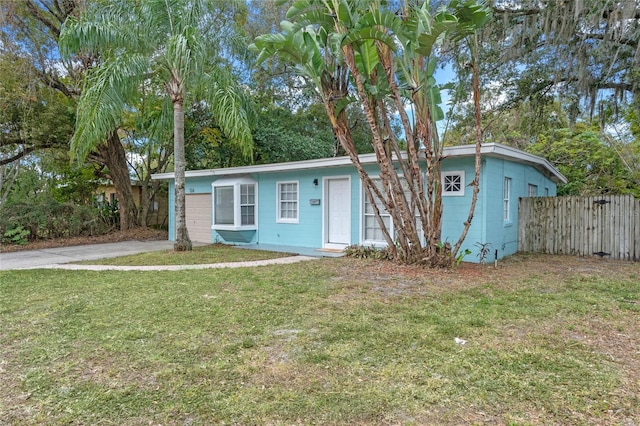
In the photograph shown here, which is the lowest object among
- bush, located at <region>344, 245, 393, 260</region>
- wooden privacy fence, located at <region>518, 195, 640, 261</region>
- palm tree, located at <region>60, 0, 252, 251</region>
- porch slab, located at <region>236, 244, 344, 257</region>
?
porch slab, located at <region>236, 244, 344, 257</region>

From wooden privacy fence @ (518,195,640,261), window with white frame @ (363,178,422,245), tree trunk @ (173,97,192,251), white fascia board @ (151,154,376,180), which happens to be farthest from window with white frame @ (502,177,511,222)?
tree trunk @ (173,97,192,251)

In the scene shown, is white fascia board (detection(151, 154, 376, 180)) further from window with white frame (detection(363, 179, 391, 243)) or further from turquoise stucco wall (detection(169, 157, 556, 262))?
window with white frame (detection(363, 179, 391, 243))

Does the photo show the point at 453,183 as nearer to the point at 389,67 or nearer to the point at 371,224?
the point at 371,224

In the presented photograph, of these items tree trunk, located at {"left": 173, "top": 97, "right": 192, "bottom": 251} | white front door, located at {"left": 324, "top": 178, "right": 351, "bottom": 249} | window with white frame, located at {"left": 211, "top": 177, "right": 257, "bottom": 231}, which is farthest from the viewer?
window with white frame, located at {"left": 211, "top": 177, "right": 257, "bottom": 231}

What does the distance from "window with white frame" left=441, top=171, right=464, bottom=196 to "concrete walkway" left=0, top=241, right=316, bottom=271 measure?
3.41m

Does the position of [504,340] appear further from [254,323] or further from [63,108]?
[63,108]

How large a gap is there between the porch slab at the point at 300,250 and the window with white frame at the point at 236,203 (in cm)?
67

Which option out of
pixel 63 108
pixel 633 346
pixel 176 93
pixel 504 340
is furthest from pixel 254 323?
pixel 63 108

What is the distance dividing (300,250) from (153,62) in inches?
232

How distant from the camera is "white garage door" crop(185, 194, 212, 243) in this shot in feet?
42.0

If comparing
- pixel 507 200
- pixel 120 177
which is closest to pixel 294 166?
pixel 507 200

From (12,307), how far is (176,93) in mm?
6182

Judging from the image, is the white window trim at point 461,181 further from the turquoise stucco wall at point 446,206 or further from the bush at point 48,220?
the bush at point 48,220

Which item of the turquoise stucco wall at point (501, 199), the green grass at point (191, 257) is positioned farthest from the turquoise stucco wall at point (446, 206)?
the green grass at point (191, 257)
